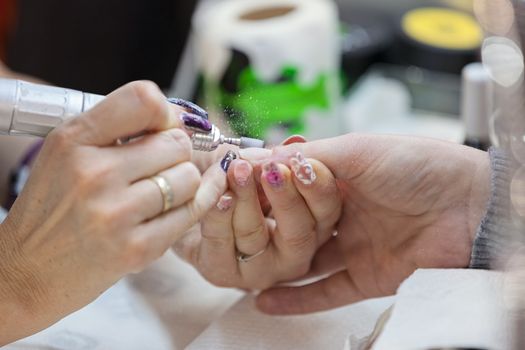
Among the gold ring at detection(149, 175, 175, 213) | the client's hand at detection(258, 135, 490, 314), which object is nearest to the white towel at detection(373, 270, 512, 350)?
the client's hand at detection(258, 135, 490, 314)

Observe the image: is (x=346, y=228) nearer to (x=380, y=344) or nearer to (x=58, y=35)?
(x=380, y=344)

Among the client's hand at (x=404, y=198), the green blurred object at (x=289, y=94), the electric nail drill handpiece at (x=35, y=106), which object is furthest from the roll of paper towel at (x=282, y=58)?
the electric nail drill handpiece at (x=35, y=106)

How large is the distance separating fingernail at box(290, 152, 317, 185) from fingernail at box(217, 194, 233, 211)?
0.17 feet

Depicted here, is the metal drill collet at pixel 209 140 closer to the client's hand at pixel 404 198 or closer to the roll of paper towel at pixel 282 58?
the client's hand at pixel 404 198

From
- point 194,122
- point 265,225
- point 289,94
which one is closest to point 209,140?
point 194,122

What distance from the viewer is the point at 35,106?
1.76ft

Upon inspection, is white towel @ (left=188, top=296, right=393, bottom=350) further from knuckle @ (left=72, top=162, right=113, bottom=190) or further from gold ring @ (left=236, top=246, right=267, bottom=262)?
knuckle @ (left=72, top=162, right=113, bottom=190)

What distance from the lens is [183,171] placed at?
1.74 ft

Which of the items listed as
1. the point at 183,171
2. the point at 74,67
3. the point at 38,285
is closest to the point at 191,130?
the point at 183,171

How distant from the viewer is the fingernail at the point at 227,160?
60 centimetres

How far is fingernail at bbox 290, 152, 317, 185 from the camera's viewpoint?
61 centimetres

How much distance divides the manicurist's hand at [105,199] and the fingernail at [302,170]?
3.3 inches

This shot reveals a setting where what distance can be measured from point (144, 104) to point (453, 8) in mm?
863

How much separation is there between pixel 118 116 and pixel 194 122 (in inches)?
2.7
